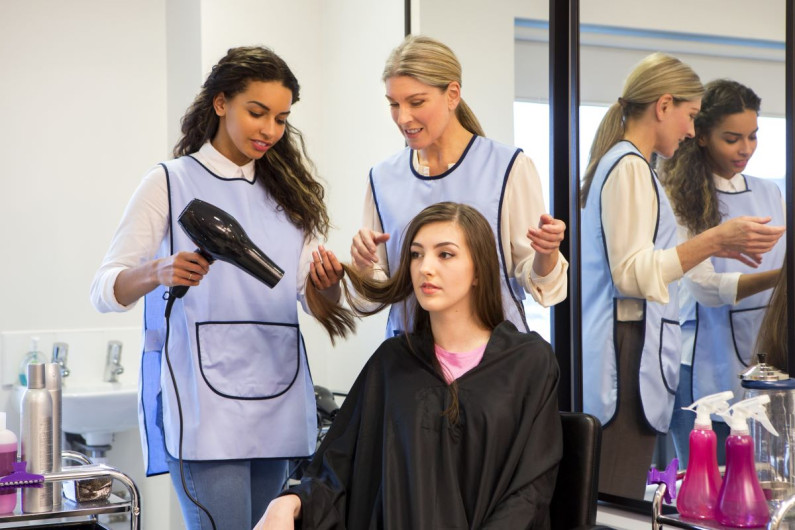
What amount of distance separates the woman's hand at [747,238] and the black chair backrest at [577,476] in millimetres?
566

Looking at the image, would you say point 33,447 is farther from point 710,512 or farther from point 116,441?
point 116,441

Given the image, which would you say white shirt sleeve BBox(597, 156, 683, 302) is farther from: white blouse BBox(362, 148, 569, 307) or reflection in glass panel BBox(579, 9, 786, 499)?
white blouse BBox(362, 148, 569, 307)

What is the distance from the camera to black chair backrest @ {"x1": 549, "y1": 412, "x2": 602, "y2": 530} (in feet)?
5.88

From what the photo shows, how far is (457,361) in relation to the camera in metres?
1.95

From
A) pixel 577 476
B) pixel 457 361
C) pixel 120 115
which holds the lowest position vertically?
pixel 577 476

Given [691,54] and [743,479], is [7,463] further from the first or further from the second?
[691,54]

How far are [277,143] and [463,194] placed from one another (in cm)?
47

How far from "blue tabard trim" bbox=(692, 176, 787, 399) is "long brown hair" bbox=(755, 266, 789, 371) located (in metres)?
0.02

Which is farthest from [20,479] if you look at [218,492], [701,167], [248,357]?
[701,167]

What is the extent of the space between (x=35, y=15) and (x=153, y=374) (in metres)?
2.37

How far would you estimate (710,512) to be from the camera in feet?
5.60

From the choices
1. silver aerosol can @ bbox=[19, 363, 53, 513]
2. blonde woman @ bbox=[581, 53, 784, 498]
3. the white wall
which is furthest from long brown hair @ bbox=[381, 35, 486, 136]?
the white wall

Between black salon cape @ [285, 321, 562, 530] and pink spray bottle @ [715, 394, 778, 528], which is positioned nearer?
pink spray bottle @ [715, 394, 778, 528]

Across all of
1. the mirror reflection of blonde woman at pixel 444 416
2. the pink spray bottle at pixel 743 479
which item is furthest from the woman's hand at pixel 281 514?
the pink spray bottle at pixel 743 479
